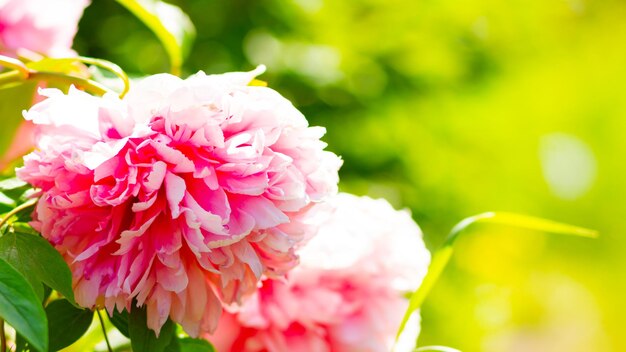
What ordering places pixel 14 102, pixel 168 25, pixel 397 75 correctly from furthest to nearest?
pixel 397 75
pixel 168 25
pixel 14 102

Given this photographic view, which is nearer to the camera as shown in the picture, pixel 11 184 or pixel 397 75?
pixel 11 184

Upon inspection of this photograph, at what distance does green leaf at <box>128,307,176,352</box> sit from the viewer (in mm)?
281

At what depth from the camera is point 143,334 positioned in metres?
0.28

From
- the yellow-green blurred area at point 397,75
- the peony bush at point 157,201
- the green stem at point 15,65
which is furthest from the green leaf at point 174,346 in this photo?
the yellow-green blurred area at point 397,75

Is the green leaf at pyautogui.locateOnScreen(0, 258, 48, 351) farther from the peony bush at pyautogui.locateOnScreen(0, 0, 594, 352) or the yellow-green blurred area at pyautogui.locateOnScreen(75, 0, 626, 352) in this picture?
the yellow-green blurred area at pyautogui.locateOnScreen(75, 0, 626, 352)

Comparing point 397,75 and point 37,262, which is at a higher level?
point 37,262

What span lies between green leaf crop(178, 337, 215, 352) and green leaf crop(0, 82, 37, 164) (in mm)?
106

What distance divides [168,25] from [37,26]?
85 millimetres

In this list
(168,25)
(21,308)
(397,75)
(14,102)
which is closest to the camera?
(21,308)

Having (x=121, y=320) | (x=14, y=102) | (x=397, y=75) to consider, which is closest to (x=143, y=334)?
(x=121, y=320)

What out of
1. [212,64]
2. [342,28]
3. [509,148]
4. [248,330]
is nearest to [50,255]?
[248,330]

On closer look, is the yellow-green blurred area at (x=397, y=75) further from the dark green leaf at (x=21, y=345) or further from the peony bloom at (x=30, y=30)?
the dark green leaf at (x=21, y=345)

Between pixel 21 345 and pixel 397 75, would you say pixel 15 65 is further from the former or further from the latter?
pixel 397 75

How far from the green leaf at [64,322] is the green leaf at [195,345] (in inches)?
1.4
